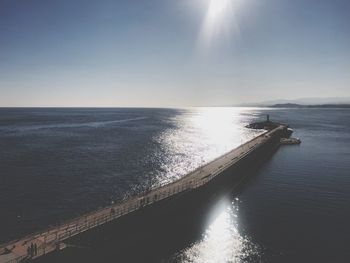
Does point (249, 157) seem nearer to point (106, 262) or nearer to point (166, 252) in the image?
point (166, 252)

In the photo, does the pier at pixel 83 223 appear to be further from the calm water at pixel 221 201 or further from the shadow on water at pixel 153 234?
the calm water at pixel 221 201

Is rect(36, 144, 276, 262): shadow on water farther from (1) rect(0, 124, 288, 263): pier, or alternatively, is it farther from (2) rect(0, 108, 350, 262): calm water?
(2) rect(0, 108, 350, 262): calm water

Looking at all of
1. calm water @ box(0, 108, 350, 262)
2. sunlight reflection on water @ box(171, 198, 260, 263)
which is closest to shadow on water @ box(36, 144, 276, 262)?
sunlight reflection on water @ box(171, 198, 260, 263)

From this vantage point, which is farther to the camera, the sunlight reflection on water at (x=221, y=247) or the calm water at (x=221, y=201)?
the calm water at (x=221, y=201)

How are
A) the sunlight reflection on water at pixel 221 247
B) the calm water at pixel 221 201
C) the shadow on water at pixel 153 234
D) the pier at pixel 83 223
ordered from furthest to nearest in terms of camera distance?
the calm water at pixel 221 201, the sunlight reflection on water at pixel 221 247, the shadow on water at pixel 153 234, the pier at pixel 83 223

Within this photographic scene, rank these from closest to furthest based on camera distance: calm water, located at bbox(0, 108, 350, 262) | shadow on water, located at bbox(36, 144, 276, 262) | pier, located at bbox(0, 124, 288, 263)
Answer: pier, located at bbox(0, 124, 288, 263), shadow on water, located at bbox(36, 144, 276, 262), calm water, located at bbox(0, 108, 350, 262)

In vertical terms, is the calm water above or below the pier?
below

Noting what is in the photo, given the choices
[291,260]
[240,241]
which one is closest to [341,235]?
[291,260]

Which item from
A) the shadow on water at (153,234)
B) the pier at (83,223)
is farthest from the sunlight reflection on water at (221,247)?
the pier at (83,223)
